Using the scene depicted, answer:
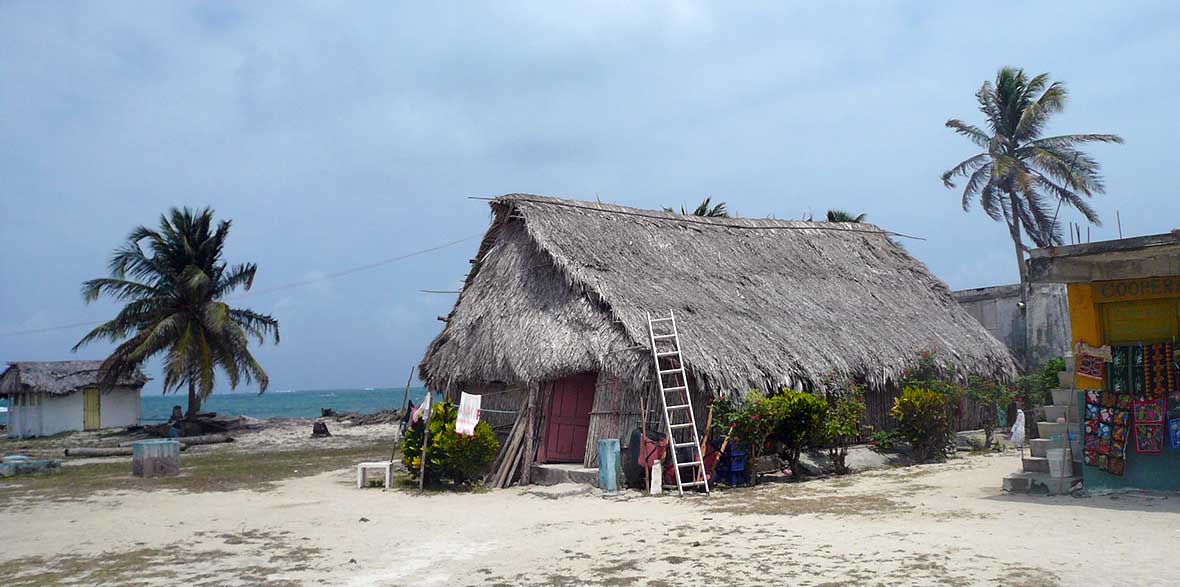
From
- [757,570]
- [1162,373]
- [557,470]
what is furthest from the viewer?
[557,470]

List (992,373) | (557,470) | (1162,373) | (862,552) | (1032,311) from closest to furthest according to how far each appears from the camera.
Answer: (862,552) < (1162,373) < (557,470) < (992,373) < (1032,311)

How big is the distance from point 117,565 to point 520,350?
7171 millimetres

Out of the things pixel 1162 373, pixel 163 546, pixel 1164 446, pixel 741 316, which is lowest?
→ pixel 163 546

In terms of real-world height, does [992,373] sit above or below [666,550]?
above

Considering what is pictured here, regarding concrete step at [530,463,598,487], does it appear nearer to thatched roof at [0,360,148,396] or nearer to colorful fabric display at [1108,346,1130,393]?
colorful fabric display at [1108,346,1130,393]

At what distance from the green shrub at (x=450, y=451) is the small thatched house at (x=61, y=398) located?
73.2 ft

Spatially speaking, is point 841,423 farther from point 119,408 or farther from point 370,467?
point 119,408

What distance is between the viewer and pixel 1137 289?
10750 millimetres

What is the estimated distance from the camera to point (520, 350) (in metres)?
14.9

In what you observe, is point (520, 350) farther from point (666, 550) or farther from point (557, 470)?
point (666, 550)

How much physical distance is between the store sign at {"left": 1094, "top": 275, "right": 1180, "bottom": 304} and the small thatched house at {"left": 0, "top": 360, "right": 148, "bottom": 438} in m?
30.5

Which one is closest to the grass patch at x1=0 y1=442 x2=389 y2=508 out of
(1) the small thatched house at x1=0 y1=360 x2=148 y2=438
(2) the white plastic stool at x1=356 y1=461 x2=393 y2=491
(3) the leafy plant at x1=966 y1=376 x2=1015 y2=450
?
(2) the white plastic stool at x1=356 y1=461 x2=393 y2=491

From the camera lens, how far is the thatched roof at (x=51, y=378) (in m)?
32.9

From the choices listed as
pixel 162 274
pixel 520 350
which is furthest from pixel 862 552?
pixel 162 274
